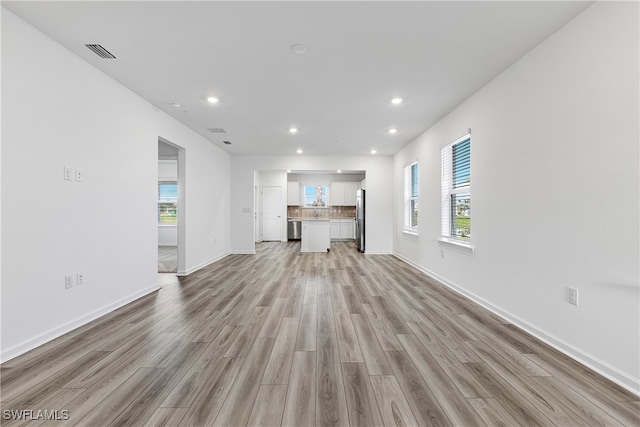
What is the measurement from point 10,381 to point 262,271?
3.41m

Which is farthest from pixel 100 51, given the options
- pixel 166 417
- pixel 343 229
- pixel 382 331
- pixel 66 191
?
pixel 343 229

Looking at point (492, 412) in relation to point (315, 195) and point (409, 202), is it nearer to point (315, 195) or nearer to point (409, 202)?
point (409, 202)

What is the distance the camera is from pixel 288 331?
2500 mm

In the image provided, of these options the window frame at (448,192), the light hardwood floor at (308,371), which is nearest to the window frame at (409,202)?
the window frame at (448,192)

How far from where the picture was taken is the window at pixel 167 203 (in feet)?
29.0

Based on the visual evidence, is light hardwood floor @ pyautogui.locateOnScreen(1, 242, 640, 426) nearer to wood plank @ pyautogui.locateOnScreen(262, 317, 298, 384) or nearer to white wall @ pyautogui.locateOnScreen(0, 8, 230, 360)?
wood plank @ pyautogui.locateOnScreen(262, 317, 298, 384)

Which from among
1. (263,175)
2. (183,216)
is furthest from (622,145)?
(263,175)

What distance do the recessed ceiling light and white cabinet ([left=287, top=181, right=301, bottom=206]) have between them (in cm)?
774

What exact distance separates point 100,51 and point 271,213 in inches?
296

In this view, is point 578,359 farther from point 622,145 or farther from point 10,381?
point 10,381

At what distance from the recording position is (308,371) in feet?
6.10

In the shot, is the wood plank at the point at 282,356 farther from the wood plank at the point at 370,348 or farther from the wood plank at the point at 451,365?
the wood plank at the point at 451,365

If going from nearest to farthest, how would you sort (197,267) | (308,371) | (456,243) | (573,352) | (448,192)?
1. (308,371)
2. (573,352)
3. (456,243)
4. (448,192)
5. (197,267)

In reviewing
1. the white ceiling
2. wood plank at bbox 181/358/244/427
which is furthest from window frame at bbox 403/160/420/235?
wood plank at bbox 181/358/244/427
